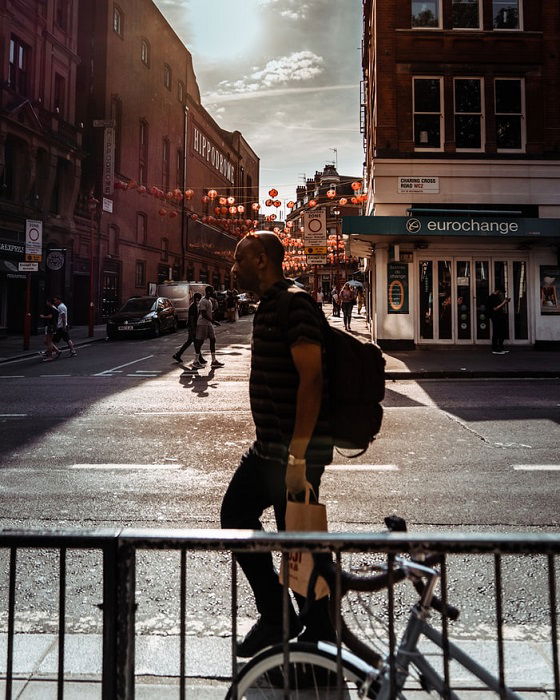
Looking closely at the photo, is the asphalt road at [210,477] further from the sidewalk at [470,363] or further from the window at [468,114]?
the window at [468,114]

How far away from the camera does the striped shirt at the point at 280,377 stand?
8.21ft

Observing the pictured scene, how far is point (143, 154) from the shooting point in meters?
38.1

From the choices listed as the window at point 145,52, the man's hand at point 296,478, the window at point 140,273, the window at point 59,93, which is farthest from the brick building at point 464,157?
the window at point 145,52

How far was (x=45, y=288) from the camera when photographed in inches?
1017

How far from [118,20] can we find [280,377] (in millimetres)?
38271

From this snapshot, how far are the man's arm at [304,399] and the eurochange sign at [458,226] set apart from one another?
1438cm

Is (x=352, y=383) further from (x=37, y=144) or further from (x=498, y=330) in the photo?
(x=37, y=144)

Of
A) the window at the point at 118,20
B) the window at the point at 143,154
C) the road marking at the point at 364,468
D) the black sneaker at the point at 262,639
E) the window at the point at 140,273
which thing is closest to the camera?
the black sneaker at the point at 262,639

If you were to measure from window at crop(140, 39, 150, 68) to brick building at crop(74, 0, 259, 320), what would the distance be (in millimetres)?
67

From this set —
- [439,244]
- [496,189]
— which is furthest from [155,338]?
[496,189]

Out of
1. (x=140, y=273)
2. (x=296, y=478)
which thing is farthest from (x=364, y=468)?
(x=140, y=273)

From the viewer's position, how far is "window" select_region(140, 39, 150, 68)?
37.8 metres

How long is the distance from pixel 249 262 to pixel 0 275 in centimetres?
2328

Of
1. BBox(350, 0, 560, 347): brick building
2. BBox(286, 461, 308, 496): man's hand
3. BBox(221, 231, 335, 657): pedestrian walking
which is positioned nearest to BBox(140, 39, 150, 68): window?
BBox(350, 0, 560, 347): brick building
